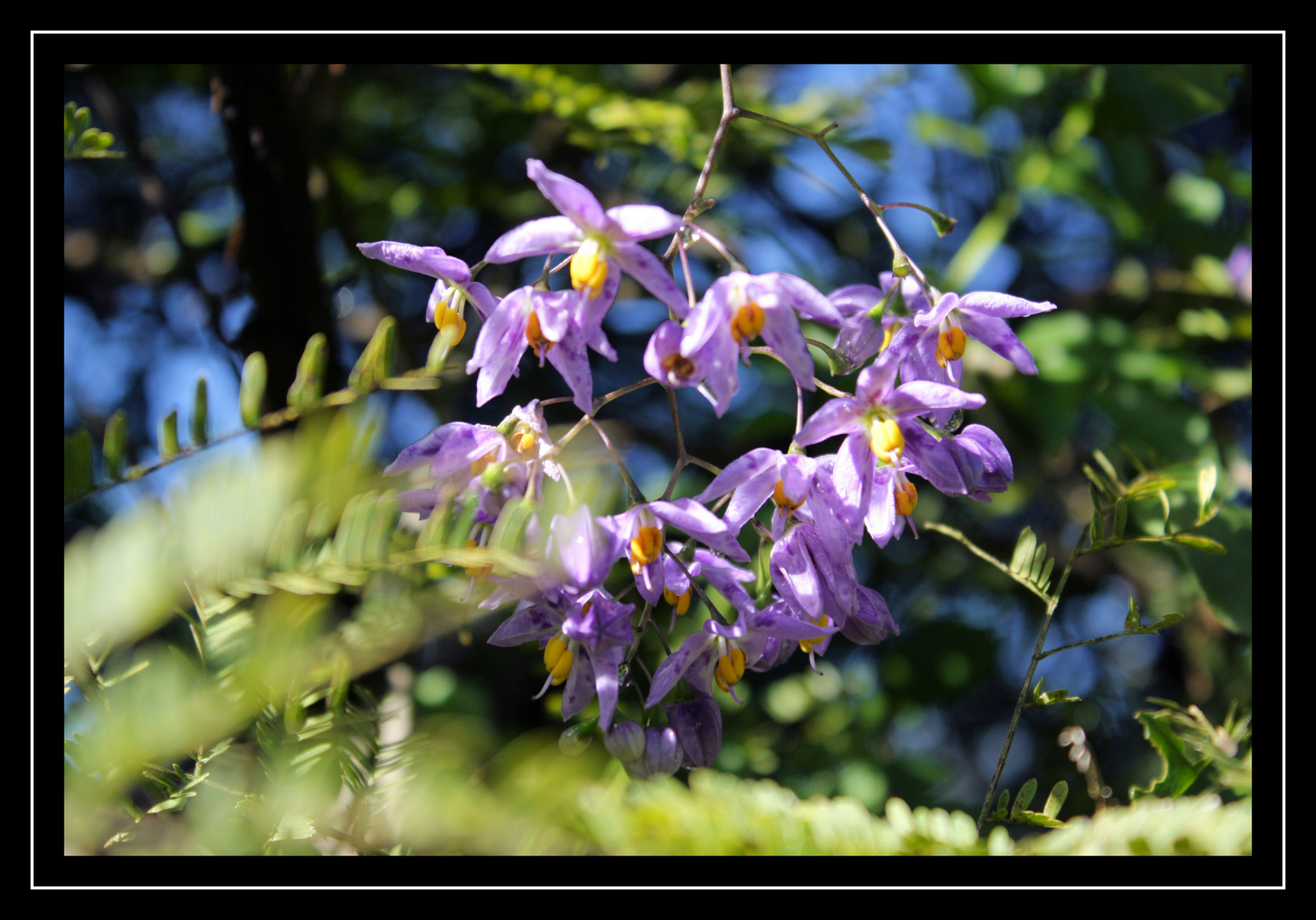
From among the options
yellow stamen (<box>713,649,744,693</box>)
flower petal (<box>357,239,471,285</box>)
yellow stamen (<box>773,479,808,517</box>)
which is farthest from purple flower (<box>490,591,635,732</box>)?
flower petal (<box>357,239,471,285</box>)

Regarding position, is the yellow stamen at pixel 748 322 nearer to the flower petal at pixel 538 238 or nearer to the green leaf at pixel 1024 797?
the flower petal at pixel 538 238

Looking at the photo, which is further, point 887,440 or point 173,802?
point 887,440

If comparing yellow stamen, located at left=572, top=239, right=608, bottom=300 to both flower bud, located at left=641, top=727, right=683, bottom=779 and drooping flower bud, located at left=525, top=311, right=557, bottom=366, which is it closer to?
drooping flower bud, located at left=525, top=311, right=557, bottom=366

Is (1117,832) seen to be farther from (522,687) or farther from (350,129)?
(350,129)

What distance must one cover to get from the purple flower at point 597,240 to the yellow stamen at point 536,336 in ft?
0.29

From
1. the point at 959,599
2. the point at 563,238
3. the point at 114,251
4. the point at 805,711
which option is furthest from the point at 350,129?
the point at 959,599

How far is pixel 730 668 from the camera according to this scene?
1.33 m

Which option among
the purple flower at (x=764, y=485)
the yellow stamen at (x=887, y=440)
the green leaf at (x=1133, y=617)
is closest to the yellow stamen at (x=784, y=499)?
the purple flower at (x=764, y=485)

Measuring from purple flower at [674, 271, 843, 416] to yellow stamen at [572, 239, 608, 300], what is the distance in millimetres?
124

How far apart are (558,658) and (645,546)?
0.23 metres

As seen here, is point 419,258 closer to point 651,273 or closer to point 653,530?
point 651,273

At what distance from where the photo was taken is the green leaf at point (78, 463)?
91 cm

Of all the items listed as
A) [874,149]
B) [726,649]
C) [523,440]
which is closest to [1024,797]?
[726,649]
